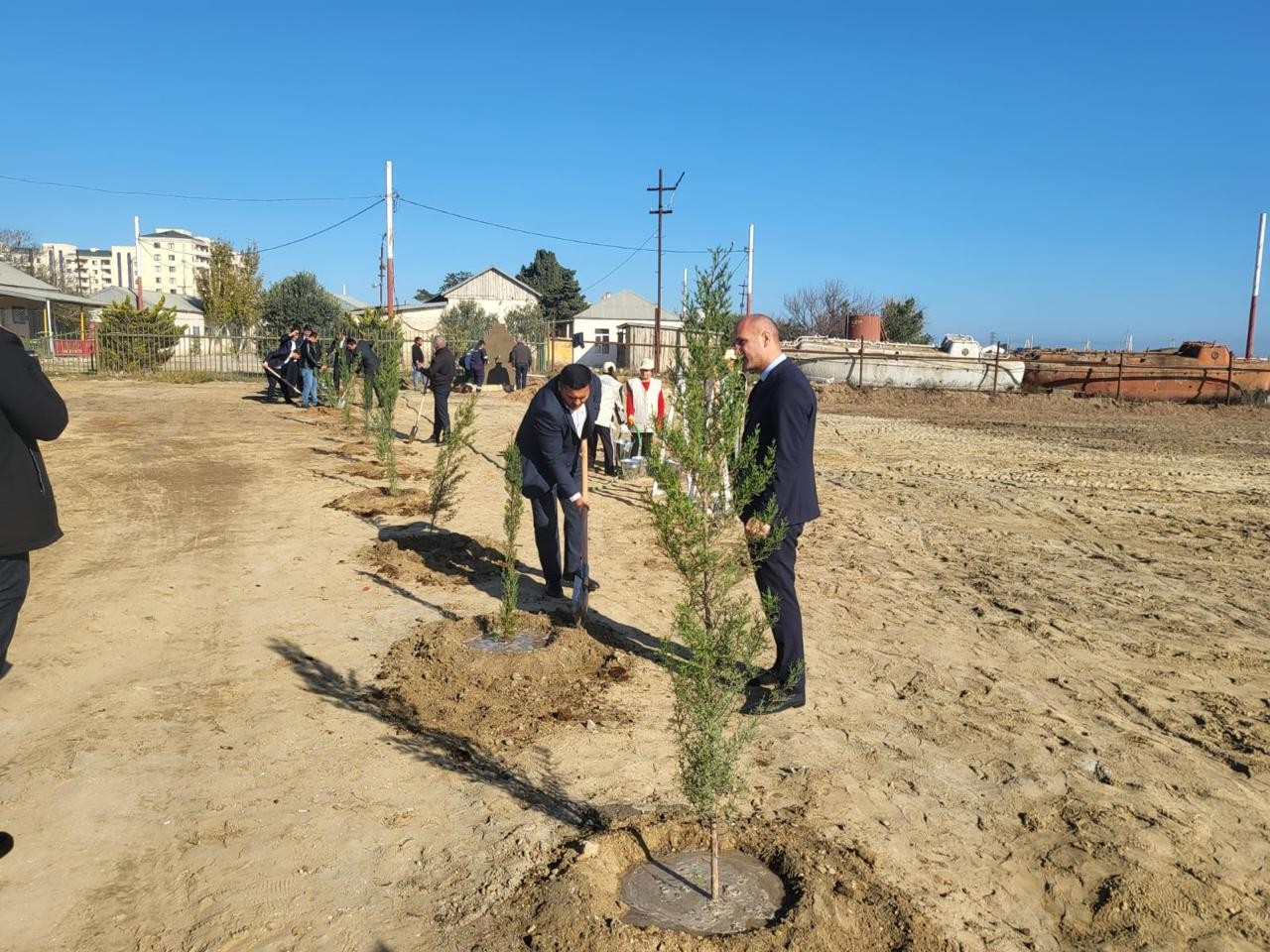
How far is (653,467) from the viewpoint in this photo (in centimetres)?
306

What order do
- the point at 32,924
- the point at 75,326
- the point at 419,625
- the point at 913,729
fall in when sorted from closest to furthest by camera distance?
the point at 32,924 < the point at 913,729 < the point at 419,625 < the point at 75,326

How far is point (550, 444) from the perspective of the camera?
5938mm

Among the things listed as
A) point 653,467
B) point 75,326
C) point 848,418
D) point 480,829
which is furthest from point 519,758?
point 75,326

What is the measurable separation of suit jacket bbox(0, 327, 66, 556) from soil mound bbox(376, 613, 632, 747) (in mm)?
Answer: 1759

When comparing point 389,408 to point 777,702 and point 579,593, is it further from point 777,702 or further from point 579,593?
point 777,702

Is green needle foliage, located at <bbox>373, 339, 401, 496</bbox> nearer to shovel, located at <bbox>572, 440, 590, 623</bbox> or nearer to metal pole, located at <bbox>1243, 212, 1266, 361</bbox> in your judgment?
shovel, located at <bbox>572, 440, 590, 623</bbox>

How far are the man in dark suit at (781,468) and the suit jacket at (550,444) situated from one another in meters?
1.82

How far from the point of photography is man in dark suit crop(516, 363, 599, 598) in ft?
19.3

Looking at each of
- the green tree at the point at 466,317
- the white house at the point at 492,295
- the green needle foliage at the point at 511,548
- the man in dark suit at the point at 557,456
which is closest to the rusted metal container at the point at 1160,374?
the man in dark suit at the point at 557,456

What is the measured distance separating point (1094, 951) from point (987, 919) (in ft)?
1.03

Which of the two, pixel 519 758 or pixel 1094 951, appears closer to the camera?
pixel 1094 951

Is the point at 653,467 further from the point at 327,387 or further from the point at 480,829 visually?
the point at 327,387

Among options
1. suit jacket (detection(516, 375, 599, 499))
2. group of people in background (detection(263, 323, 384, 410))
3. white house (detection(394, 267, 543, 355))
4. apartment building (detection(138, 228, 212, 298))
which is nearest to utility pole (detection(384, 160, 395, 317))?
group of people in background (detection(263, 323, 384, 410))

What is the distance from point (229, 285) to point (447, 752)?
127 ft
